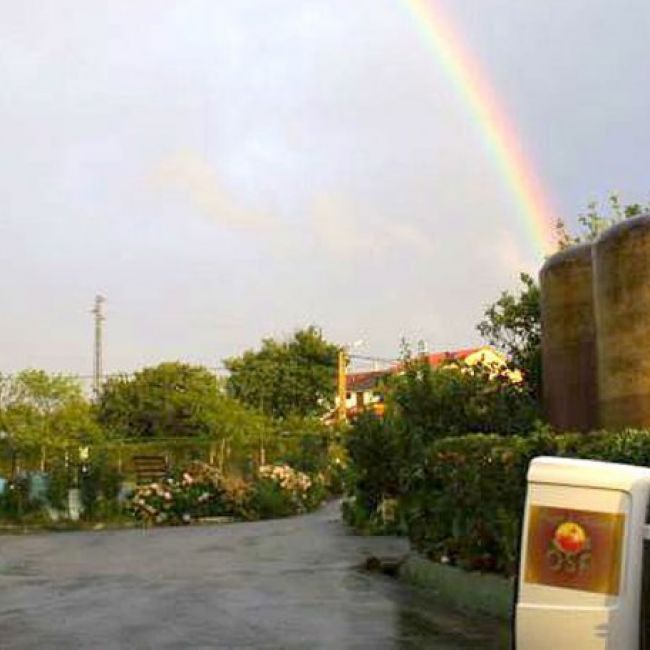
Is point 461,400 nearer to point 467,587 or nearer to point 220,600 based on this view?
point 220,600

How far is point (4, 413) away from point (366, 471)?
35.9 m

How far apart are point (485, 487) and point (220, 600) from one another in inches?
140

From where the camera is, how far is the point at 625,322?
1511 cm

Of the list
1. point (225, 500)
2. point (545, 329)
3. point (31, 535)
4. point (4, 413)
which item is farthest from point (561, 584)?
point (4, 413)

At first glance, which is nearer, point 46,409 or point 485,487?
point 485,487

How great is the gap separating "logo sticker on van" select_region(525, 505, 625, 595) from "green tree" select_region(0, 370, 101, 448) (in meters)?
48.9

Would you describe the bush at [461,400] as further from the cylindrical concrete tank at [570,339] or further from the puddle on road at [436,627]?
the puddle on road at [436,627]

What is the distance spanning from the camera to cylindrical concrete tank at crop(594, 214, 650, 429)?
14.9 metres

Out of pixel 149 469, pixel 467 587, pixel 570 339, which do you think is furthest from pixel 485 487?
pixel 149 469

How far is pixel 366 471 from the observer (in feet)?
77.5

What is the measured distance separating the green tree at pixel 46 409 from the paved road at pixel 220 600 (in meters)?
31.9

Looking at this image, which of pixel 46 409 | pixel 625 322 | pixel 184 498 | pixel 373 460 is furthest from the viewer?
pixel 46 409

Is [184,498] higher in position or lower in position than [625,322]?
lower

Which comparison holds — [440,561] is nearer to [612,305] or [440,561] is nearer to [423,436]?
[612,305]
